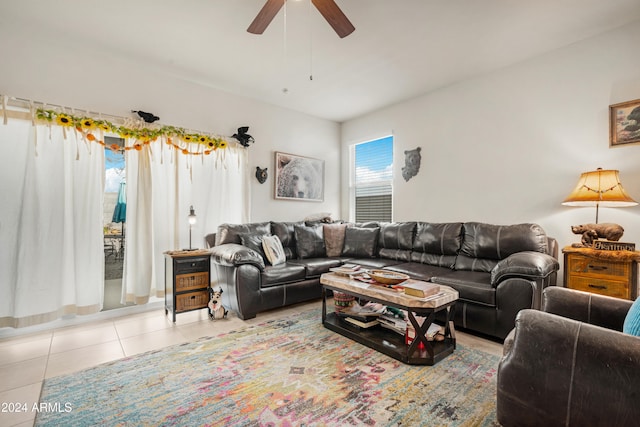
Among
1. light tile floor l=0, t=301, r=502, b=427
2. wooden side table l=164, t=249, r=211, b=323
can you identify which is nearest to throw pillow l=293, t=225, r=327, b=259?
light tile floor l=0, t=301, r=502, b=427

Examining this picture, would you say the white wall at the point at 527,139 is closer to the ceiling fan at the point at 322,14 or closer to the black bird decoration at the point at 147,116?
the ceiling fan at the point at 322,14

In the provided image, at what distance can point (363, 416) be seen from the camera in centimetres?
151

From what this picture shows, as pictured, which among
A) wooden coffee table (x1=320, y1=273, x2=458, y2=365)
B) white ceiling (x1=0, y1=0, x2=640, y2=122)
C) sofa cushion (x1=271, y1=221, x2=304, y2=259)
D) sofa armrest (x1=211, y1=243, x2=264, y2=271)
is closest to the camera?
wooden coffee table (x1=320, y1=273, x2=458, y2=365)

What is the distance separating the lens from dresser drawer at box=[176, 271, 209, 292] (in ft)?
9.69

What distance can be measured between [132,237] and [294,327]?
2.05 m

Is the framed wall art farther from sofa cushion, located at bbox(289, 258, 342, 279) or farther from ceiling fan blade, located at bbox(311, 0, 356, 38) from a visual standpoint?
sofa cushion, located at bbox(289, 258, 342, 279)

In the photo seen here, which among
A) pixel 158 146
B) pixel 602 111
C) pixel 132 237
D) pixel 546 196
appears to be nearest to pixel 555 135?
pixel 602 111

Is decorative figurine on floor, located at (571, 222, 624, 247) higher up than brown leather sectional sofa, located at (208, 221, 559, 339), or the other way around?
decorative figurine on floor, located at (571, 222, 624, 247)

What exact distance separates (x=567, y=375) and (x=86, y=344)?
3.25m

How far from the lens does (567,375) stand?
1097mm

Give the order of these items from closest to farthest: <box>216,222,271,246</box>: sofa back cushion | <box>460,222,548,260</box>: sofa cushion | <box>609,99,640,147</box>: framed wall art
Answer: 1. <box>609,99,640,147</box>: framed wall art
2. <box>460,222,548,260</box>: sofa cushion
3. <box>216,222,271,246</box>: sofa back cushion

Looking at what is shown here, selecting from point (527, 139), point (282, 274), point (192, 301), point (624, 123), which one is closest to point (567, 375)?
point (282, 274)

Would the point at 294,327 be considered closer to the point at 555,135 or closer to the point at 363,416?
the point at 363,416

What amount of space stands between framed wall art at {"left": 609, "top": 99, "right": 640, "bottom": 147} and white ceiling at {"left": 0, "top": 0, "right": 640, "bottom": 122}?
29.4 inches
